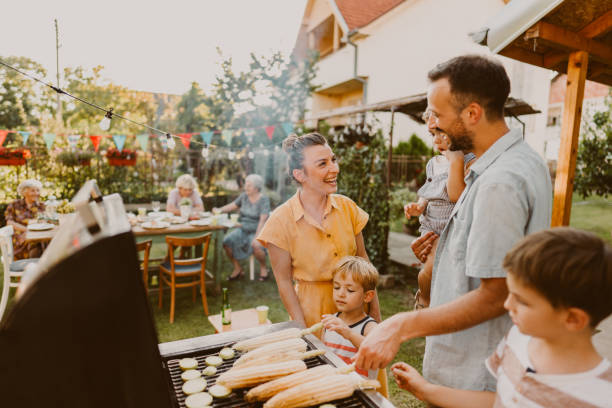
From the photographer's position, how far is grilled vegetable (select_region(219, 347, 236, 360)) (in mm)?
1818

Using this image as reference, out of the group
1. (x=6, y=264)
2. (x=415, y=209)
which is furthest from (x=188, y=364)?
(x=6, y=264)

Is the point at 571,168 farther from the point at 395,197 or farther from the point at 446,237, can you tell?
the point at 395,197

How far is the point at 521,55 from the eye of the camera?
3.85m

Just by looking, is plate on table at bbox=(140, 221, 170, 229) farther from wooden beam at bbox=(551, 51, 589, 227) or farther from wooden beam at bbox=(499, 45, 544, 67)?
wooden beam at bbox=(551, 51, 589, 227)

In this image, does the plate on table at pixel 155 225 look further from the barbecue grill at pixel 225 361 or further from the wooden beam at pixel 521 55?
the wooden beam at pixel 521 55

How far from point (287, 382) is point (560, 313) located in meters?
1.02

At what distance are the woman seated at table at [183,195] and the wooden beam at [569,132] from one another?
6489 millimetres

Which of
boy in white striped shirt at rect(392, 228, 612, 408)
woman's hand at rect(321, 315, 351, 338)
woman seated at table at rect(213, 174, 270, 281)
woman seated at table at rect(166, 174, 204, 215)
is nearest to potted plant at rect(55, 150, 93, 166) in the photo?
woman seated at table at rect(166, 174, 204, 215)

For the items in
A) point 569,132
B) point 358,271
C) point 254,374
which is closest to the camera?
point 254,374

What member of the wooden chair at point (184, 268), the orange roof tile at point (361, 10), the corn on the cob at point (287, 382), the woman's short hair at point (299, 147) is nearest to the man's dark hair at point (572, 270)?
the corn on the cob at point (287, 382)

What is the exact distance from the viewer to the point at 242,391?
5.19 ft

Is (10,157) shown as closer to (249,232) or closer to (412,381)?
(249,232)

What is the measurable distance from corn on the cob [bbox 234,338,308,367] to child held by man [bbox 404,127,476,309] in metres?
1.17

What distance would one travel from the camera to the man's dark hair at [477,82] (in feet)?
5.34
